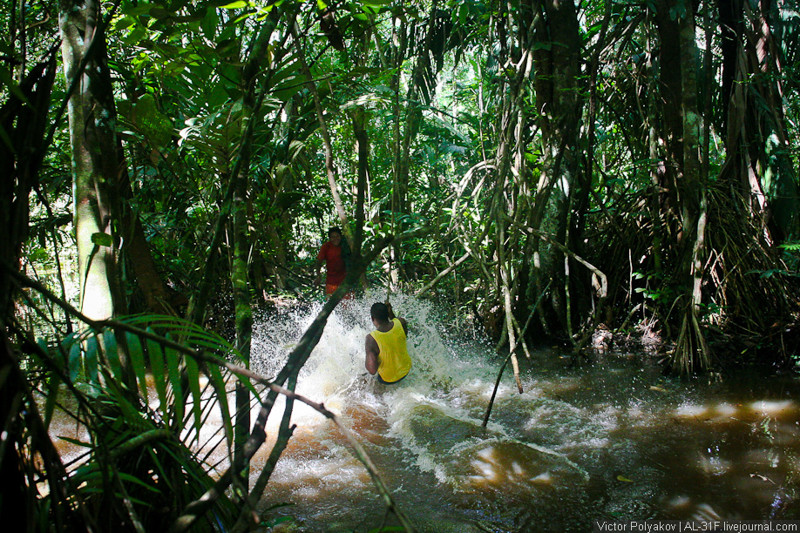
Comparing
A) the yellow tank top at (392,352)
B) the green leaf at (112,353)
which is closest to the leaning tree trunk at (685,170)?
the yellow tank top at (392,352)

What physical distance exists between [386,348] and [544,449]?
1.68m

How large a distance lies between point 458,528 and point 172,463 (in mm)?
2025

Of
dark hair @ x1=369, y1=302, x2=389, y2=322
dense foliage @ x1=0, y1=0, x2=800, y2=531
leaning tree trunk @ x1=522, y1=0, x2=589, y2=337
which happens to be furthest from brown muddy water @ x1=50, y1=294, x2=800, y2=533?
leaning tree trunk @ x1=522, y1=0, x2=589, y2=337

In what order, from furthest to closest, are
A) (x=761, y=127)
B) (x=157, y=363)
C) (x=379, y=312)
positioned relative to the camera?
(x=761, y=127) < (x=379, y=312) < (x=157, y=363)

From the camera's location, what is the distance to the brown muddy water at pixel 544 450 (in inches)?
120

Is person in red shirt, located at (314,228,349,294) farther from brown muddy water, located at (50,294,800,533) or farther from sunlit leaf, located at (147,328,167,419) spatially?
sunlit leaf, located at (147,328,167,419)

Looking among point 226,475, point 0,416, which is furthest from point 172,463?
point 0,416

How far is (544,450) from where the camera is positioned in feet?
12.5

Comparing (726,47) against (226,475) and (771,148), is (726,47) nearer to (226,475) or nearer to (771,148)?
(771,148)

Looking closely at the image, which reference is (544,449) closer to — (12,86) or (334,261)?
(12,86)

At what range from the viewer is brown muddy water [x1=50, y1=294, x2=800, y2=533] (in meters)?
3.05

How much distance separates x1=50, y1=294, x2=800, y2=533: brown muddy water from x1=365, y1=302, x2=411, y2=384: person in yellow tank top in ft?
0.54

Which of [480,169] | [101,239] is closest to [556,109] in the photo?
[480,169]

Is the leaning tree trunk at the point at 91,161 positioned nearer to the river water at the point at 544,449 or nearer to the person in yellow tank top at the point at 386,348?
the river water at the point at 544,449
